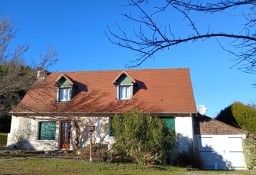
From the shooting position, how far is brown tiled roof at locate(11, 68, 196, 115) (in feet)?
79.6

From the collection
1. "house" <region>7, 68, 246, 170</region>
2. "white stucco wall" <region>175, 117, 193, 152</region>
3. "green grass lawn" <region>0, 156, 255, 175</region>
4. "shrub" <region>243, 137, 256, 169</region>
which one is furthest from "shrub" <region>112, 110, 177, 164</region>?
"shrub" <region>243, 137, 256, 169</region>

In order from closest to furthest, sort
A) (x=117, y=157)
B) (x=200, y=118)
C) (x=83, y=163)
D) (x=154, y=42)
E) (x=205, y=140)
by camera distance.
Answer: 1. (x=154, y=42)
2. (x=83, y=163)
3. (x=117, y=157)
4. (x=205, y=140)
5. (x=200, y=118)

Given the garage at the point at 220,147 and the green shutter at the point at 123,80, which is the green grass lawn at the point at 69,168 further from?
the green shutter at the point at 123,80

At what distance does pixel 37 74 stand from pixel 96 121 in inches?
274

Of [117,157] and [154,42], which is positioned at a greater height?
[154,42]

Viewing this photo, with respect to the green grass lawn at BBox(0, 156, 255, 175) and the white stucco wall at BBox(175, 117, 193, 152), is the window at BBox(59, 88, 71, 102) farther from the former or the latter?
the white stucco wall at BBox(175, 117, 193, 152)

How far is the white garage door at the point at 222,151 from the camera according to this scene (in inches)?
866

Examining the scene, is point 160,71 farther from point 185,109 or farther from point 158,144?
point 158,144

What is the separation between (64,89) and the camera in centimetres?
2692

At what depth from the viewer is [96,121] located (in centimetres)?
2462

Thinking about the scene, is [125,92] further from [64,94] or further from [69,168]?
[69,168]

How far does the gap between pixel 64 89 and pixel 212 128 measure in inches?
502

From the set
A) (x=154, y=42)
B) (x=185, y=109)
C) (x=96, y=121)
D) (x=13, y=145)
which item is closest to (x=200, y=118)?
(x=185, y=109)

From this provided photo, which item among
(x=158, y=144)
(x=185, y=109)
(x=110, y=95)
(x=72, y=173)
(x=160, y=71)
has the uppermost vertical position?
(x=160, y=71)
